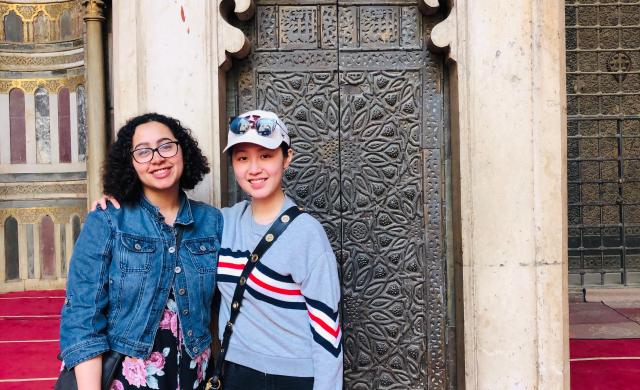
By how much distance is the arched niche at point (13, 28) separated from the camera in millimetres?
7098

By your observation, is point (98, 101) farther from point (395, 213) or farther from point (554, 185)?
point (554, 185)

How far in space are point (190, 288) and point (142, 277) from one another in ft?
0.58

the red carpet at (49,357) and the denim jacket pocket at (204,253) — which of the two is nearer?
the denim jacket pocket at (204,253)

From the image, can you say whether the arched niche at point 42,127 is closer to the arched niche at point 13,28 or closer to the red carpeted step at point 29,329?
the arched niche at point 13,28

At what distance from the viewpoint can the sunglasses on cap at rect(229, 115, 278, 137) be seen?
1992 millimetres

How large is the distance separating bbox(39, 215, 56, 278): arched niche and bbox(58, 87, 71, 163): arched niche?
836mm

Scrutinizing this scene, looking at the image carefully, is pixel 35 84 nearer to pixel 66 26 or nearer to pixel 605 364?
pixel 66 26

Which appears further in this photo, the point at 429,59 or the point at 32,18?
the point at 32,18

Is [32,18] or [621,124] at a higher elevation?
[32,18]

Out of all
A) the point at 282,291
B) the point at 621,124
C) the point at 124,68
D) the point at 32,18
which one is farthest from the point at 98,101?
the point at 621,124

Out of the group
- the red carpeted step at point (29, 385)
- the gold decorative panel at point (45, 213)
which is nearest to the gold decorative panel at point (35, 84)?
the gold decorative panel at point (45, 213)

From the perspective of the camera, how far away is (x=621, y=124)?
7.18 m

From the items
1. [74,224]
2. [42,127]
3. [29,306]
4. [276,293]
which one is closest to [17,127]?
[42,127]

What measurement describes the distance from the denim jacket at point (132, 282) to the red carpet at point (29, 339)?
2405mm
